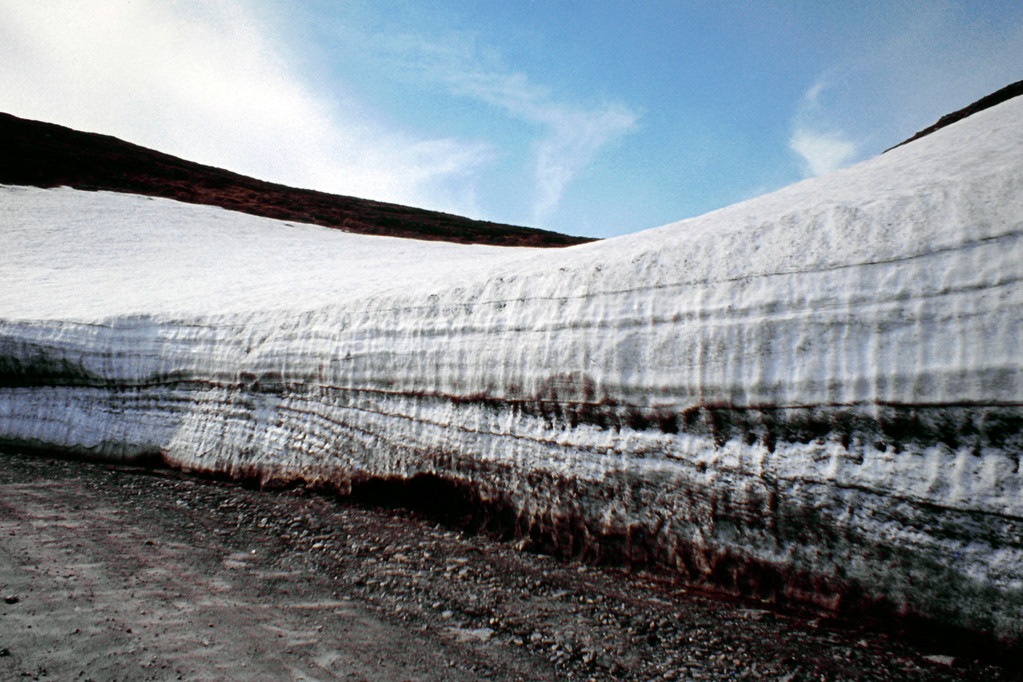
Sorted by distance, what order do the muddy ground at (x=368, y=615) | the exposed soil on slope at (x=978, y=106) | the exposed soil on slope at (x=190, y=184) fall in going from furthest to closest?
the exposed soil on slope at (x=190, y=184) → the exposed soil on slope at (x=978, y=106) → the muddy ground at (x=368, y=615)

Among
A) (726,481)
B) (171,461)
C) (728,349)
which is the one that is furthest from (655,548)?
(171,461)

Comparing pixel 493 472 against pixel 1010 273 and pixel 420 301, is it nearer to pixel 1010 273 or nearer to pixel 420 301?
pixel 420 301

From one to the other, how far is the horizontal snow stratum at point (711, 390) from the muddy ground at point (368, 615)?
9 cm

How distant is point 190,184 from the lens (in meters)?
6.69

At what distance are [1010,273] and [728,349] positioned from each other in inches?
16.5

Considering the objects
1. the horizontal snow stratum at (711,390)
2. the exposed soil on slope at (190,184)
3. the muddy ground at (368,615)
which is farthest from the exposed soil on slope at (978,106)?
the exposed soil on slope at (190,184)

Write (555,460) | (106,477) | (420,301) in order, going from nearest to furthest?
(555,460) < (420,301) < (106,477)

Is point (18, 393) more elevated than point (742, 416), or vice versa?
point (742, 416)

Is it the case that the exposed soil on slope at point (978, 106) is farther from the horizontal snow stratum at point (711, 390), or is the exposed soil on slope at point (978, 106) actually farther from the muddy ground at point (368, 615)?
the muddy ground at point (368, 615)

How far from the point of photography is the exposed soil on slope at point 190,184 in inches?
234

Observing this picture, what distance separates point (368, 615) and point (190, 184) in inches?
280

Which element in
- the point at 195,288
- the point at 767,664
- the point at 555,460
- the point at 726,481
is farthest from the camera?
the point at 195,288

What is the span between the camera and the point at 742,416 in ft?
3.39

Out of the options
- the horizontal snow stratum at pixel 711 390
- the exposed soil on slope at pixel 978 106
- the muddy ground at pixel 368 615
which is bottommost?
the muddy ground at pixel 368 615
